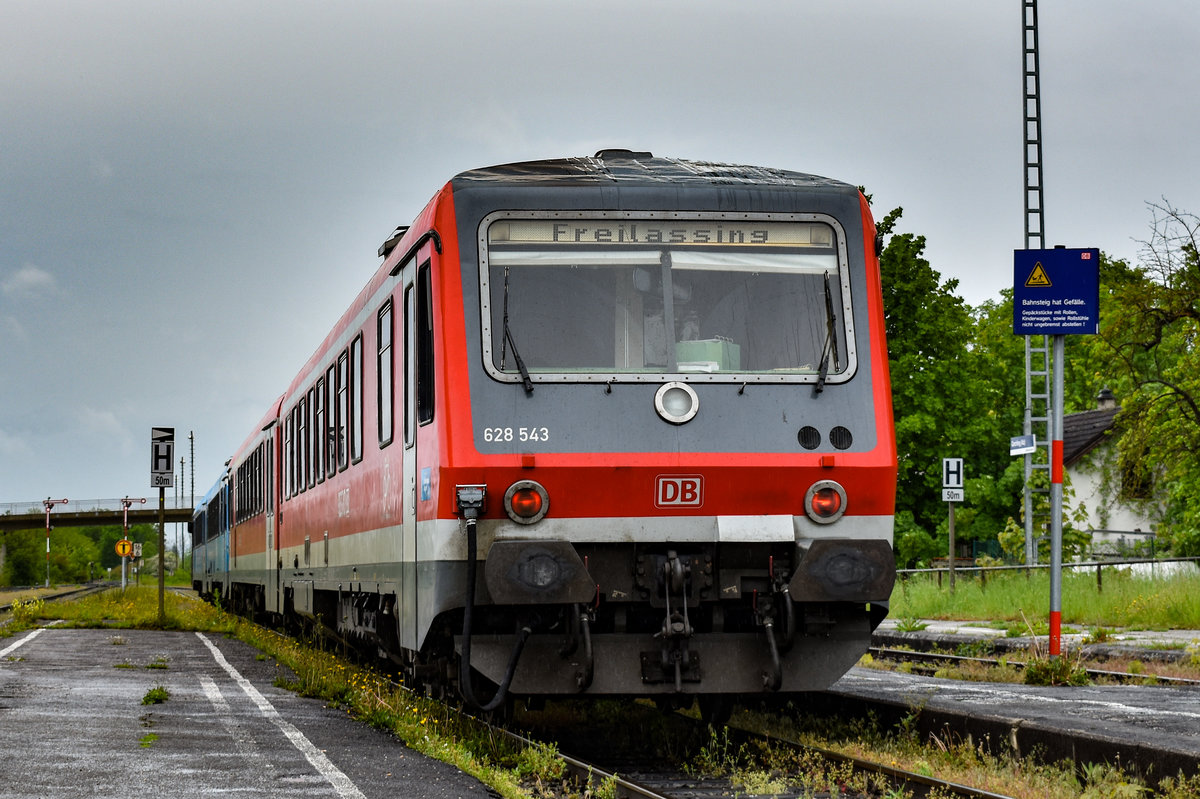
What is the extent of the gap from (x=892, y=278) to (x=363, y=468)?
3013 cm

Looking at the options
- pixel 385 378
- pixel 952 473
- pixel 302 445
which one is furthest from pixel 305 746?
pixel 952 473

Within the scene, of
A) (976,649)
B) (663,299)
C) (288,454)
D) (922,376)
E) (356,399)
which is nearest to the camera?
(663,299)

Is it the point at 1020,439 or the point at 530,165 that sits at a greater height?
the point at 530,165

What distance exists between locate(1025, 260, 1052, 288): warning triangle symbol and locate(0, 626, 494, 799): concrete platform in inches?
276

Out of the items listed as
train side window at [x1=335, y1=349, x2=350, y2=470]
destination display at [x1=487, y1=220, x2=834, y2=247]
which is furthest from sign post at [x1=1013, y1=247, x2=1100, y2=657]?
train side window at [x1=335, y1=349, x2=350, y2=470]

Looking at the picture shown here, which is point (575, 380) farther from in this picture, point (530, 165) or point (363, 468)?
point (363, 468)

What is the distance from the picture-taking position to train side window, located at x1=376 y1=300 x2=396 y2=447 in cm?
1059

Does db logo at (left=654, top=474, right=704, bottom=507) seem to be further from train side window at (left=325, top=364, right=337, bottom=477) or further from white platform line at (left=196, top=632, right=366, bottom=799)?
train side window at (left=325, top=364, right=337, bottom=477)

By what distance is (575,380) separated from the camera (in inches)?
344

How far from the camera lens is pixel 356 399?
1259 cm

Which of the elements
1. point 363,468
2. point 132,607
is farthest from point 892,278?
point 363,468

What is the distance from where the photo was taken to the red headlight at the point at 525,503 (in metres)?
8.54

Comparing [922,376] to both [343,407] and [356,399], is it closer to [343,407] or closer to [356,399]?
[343,407]

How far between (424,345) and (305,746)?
2547 mm
